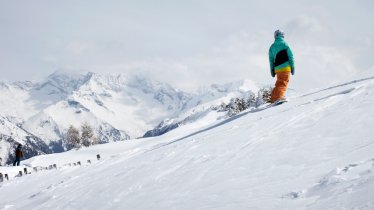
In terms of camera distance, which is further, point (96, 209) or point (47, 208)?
point (47, 208)

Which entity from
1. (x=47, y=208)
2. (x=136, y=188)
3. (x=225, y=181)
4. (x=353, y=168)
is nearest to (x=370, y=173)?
(x=353, y=168)

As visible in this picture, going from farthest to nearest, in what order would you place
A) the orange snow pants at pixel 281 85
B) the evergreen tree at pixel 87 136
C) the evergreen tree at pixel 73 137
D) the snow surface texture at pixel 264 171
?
the evergreen tree at pixel 87 136 → the evergreen tree at pixel 73 137 → the orange snow pants at pixel 281 85 → the snow surface texture at pixel 264 171

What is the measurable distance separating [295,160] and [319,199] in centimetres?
170

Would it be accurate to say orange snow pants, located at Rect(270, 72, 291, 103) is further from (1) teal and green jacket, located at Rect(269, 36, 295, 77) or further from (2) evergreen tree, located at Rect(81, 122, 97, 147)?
(2) evergreen tree, located at Rect(81, 122, 97, 147)

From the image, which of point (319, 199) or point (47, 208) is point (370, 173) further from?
point (47, 208)

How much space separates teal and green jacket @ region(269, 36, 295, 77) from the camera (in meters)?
15.1

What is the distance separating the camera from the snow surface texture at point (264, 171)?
4605 mm

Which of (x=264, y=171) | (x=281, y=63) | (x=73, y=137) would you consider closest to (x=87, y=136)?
(x=73, y=137)

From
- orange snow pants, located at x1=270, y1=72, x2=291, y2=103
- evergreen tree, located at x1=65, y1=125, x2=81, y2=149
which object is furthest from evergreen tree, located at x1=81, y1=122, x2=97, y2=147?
orange snow pants, located at x1=270, y1=72, x2=291, y2=103

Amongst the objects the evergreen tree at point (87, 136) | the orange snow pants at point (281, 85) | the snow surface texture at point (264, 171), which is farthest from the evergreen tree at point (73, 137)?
the snow surface texture at point (264, 171)

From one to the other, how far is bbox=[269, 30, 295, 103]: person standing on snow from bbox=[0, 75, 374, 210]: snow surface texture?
3.87 meters

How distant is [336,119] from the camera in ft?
26.2

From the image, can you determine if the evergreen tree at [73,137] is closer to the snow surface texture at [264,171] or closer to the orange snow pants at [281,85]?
the orange snow pants at [281,85]

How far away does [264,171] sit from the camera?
5949 mm
